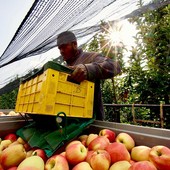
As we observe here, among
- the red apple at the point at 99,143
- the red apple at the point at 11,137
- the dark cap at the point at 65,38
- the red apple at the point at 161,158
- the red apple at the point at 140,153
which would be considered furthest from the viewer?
the dark cap at the point at 65,38

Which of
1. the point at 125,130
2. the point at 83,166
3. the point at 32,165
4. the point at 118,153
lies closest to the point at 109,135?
the point at 125,130

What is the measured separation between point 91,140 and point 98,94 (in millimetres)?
873

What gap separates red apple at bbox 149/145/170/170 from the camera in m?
0.90

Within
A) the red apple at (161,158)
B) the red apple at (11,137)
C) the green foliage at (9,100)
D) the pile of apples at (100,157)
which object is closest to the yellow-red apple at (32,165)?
the pile of apples at (100,157)

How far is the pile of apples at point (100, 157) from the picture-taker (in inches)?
36.3

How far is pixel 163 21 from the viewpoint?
155 inches

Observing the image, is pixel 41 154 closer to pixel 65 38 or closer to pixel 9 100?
pixel 65 38

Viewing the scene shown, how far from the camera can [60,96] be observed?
1.28 m

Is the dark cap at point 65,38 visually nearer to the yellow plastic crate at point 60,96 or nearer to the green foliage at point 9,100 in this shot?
the yellow plastic crate at point 60,96

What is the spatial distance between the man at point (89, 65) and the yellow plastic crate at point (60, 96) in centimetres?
7

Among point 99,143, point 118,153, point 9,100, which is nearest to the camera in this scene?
point 118,153

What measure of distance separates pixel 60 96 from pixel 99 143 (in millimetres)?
369

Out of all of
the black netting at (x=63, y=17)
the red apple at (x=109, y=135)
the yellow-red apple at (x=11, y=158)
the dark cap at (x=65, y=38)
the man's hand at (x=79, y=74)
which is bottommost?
the yellow-red apple at (x=11, y=158)

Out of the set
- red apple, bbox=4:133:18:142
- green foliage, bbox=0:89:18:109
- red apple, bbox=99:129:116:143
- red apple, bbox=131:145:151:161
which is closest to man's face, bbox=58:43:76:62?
red apple, bbox=4:133:18:142
